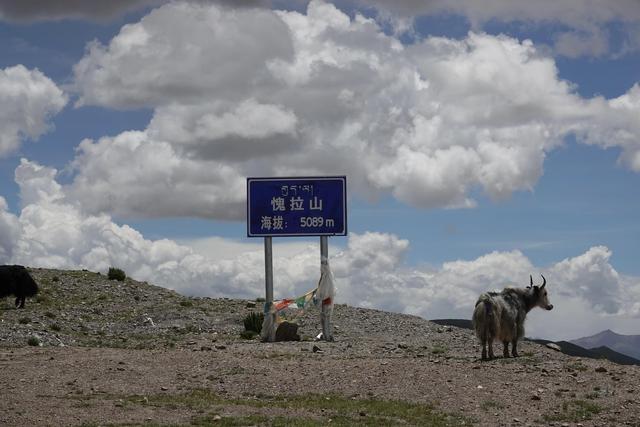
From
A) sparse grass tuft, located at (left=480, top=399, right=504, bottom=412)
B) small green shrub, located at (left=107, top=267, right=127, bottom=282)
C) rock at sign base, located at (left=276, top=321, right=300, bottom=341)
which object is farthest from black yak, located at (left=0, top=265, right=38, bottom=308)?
sparse grass tuft, located at (left=480, top=399, right=504, bottom=412)

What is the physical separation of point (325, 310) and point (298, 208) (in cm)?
320

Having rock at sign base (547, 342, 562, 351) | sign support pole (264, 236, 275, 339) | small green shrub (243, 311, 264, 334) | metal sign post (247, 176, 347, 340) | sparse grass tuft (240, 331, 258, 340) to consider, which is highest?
metal sign post (247, 176, 347, 340)

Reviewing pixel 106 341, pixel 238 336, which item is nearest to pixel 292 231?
pixel 238 336

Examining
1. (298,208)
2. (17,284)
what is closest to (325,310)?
(298,208)

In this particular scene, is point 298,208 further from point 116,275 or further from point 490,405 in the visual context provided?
point 116,275

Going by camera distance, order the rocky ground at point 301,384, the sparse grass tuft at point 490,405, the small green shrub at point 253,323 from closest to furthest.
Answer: the rocky ground at point 301,384
the sparse grass tuft at point 490,405
the small green shrub at point 253,323

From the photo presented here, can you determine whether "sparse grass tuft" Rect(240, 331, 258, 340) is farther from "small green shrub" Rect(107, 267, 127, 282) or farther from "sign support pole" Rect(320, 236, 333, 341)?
"small green shrub" Rect(107, 267, 127, 282)

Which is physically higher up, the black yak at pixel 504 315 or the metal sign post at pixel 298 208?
the metal sign post at pixel 298 208

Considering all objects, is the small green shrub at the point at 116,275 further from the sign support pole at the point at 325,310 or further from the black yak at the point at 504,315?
the black yak at the point at 504,315

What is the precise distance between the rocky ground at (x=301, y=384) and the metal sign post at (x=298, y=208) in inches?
131

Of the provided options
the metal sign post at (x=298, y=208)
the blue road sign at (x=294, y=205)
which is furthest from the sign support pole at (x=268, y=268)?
the blue road sign at (x=294, y=205)

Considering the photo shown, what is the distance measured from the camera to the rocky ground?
15.7m

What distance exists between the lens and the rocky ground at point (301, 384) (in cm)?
1571

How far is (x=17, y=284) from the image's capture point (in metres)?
37.9
